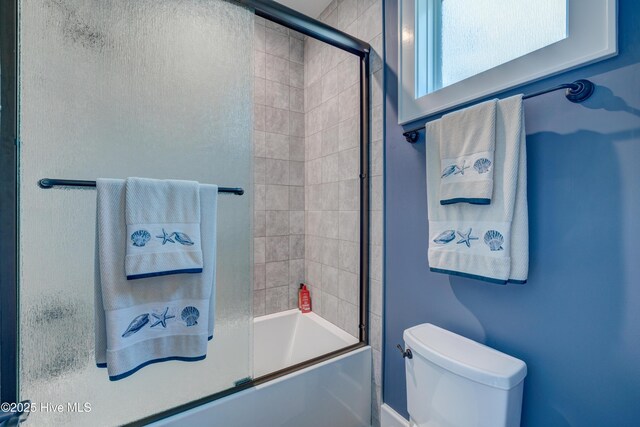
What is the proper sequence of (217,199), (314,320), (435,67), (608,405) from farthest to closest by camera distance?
(314,320) < (435,67) < (217,199) < (608,405)

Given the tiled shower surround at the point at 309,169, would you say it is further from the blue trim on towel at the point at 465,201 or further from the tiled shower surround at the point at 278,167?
the blue trim on towel at the point at 465,201

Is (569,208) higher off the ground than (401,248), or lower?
higher

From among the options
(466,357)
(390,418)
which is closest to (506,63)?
(466,357)

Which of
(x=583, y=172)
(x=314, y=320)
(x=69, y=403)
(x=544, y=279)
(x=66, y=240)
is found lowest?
(x=314, y=320)

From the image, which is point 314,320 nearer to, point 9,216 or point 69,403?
point 69,403

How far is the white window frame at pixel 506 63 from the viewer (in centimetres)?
81

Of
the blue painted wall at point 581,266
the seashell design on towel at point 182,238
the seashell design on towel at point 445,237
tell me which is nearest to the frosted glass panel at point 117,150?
the seashell design on towel at point 182,238

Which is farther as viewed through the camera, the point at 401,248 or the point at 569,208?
the point at 401,248

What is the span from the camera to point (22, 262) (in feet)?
3.04

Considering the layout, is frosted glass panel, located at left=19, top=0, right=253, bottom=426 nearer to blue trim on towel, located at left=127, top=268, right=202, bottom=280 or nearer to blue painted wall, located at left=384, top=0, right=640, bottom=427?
blue trim on towel, located at left=127, top=268, right=202, bottom=280

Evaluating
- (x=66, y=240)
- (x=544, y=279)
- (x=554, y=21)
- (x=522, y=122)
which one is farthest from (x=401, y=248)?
(x=66, y=240)

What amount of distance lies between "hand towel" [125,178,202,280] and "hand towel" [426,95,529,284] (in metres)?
0.98

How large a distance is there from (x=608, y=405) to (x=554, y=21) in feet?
3.95

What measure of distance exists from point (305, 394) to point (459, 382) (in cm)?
76
